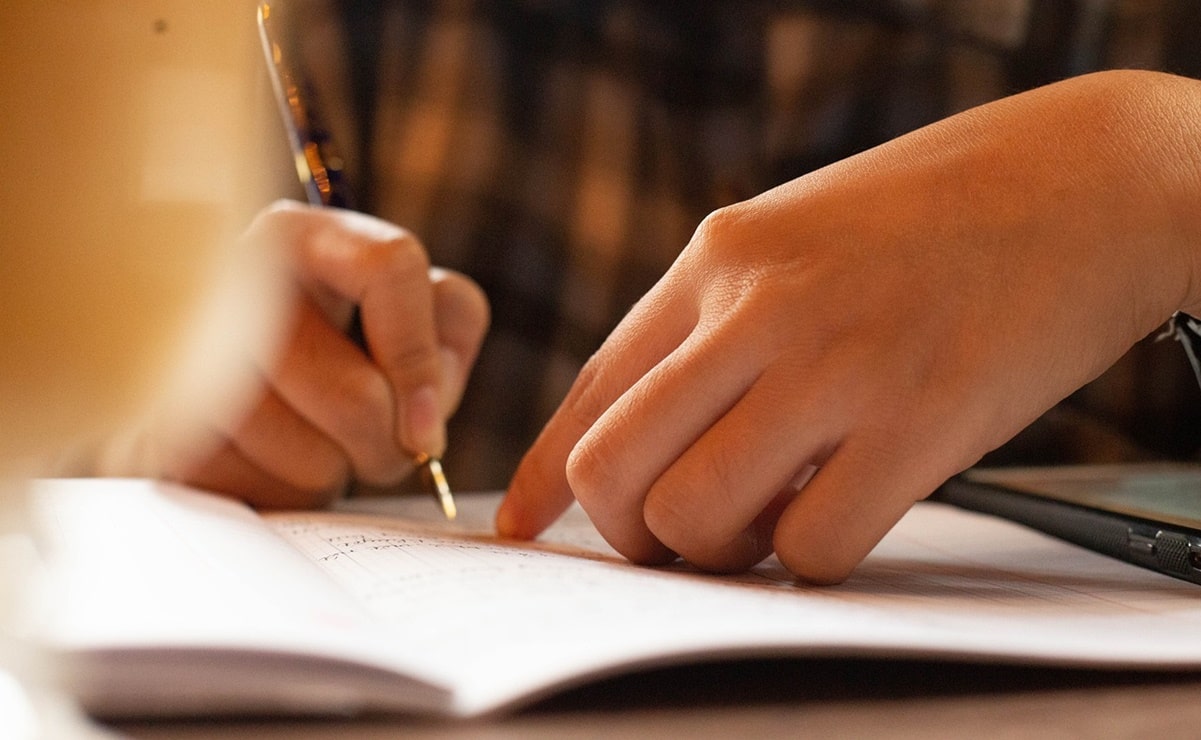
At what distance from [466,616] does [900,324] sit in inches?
8.2

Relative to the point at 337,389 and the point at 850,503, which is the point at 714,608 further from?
the point at 337,389

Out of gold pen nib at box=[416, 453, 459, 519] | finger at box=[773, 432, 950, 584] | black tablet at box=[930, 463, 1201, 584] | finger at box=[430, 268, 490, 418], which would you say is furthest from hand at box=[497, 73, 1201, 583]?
finger at box=[430, 268, 490, 418]

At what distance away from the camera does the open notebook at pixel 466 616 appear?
0.85ft

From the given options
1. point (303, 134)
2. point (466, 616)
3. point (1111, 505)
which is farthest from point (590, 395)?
point (303, 134)

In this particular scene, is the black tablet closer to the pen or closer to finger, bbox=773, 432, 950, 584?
finger, bbox=773, 432, 950, 584

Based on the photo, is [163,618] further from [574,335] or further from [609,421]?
[574,335]

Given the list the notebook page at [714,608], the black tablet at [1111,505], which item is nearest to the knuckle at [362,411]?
the notebook page at [714,608]

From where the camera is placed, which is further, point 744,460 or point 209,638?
point 744,460

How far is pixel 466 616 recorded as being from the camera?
320mm

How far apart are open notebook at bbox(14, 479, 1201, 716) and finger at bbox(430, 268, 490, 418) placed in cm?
31

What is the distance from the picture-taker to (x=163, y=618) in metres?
0.28

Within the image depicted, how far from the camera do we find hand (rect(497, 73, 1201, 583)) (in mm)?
397

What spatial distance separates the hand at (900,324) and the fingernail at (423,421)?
30cm

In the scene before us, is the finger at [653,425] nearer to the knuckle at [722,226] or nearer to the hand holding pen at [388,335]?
the knuckle at [722,226]
